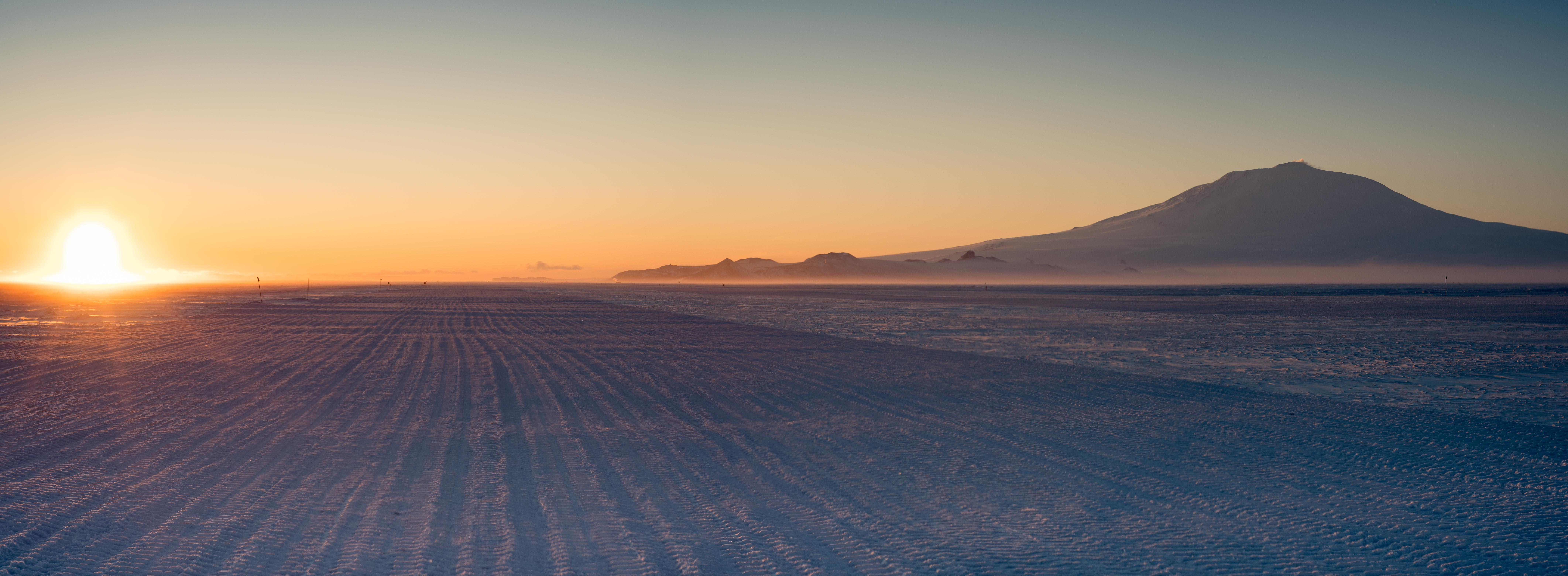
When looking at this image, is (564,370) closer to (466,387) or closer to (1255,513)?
(466,387)

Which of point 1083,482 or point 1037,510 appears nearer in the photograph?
point 1037,510

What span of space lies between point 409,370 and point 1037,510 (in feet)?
39.1

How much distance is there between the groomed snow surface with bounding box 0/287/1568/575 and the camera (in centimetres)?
470

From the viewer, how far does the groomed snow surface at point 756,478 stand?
15.4 ft

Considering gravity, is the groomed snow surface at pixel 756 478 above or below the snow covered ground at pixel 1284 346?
above

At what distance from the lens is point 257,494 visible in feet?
19.6

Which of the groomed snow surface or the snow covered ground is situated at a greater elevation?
the groomed snow surface

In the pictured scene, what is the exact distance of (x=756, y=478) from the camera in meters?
6.62

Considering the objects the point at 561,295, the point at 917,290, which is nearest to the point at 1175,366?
the point at 561,295

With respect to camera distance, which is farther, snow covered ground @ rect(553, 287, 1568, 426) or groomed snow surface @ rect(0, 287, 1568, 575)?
snow covered ground @ rect(553, 287, 1568, 426)

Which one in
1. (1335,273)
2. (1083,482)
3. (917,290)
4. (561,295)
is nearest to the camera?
(1083,482)

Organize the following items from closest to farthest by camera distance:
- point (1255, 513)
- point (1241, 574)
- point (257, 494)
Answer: point (1241, 574) → point (1255, 513) → point (257, 494)

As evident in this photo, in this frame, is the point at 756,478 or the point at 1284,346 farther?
the point at 1284,346

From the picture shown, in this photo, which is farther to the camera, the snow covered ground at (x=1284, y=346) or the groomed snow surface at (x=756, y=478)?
the snow covered ground at (x=1284, y=346)
